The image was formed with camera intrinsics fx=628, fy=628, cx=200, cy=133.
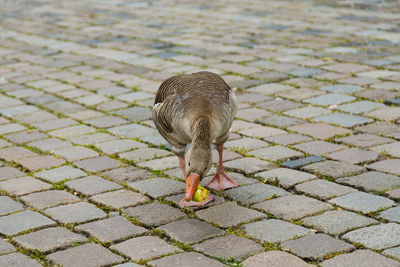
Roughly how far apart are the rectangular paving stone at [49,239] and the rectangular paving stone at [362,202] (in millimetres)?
2079

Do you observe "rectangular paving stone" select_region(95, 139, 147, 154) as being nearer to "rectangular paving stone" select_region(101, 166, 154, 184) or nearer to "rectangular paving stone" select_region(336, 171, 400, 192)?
"rectangular paving stone" select_region(101, 166, 154, 184)

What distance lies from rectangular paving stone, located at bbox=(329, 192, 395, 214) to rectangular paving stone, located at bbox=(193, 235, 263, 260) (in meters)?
1.00

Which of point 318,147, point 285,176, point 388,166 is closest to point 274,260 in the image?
point 285,176

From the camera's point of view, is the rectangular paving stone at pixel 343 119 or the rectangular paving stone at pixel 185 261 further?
the rectangular paving stone at pixel 343 119

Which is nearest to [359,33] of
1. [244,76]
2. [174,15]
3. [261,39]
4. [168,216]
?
[261,39]

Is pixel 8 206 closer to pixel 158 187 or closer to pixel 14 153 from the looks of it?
pixel 158 187

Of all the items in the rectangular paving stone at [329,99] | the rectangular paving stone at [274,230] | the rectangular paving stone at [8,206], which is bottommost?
the rectangular paving stone at [8,206]

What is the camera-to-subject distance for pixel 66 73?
32.6 feet

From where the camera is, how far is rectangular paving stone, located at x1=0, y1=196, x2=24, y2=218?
5.20 metres

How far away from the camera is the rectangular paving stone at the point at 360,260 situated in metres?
4.11

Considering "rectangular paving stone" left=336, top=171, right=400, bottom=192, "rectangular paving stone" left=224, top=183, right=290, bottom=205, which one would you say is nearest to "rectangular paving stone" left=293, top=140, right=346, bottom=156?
"rectangular paving stone" left=336, top=171, right=400, bottom=192

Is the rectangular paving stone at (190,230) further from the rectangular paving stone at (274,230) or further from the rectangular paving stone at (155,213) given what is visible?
the rectangular paving stone at (274,230)

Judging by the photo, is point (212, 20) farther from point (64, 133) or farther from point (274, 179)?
point (274, 179)

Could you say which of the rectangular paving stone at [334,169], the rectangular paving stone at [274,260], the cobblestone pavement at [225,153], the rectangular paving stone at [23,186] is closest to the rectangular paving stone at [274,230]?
the cobblestone pavement at [225,153]
